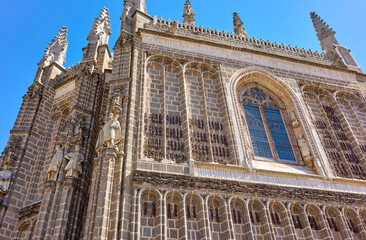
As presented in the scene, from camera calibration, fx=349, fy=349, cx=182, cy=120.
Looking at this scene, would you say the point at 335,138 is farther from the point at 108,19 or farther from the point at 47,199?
the point at 108,19

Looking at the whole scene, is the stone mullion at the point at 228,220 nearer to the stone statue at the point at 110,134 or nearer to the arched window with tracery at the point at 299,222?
the arched window with tracery at the point at 299,222

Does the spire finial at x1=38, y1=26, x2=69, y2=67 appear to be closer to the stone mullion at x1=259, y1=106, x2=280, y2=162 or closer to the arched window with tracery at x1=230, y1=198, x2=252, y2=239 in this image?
the stone mullion at x1=259, y1=106, x2=280, y2=162

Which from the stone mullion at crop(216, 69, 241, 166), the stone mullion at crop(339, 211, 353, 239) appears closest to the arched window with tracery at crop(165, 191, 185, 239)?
the stone mullion at crop(216, 69, 241, 166)

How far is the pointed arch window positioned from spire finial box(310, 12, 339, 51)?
783cm

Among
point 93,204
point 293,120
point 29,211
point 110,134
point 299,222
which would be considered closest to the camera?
point 93,204

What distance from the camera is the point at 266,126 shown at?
1642 cm

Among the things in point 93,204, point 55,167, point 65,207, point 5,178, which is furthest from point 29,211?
point 93,204

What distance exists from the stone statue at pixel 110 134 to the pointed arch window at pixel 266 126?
6114 millimetres

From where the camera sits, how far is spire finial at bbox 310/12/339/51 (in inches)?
898

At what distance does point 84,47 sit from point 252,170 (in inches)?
→ 488

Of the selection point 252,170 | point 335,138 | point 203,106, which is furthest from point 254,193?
point 335,138

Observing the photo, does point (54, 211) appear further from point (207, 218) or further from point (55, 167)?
point (207, 218)

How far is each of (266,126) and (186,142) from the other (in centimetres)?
482

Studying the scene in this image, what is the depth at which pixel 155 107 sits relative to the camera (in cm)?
1452
